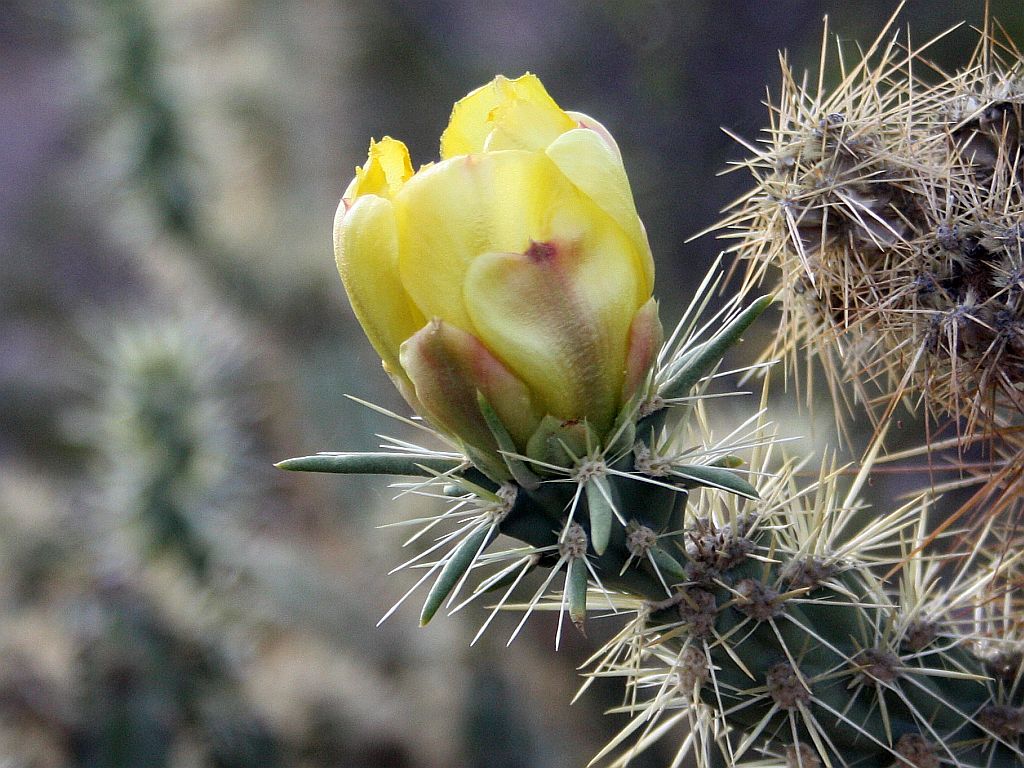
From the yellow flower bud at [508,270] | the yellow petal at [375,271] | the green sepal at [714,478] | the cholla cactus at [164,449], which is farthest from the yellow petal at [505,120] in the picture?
the cholla cactus at [164,449]

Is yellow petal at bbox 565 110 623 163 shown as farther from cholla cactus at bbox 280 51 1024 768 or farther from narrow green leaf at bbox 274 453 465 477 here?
narrow green leaf at bbox 274 453 465 477

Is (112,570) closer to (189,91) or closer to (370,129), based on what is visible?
(189,91)

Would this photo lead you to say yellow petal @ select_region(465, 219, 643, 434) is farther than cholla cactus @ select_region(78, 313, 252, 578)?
No

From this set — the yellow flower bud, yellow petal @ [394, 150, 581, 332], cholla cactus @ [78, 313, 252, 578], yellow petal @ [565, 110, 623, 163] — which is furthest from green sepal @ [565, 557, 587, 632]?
cholla cactus @ [78, 313, 252, 578]

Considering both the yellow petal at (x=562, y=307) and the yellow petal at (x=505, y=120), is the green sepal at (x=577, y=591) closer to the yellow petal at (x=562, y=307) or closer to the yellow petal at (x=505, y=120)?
the yellow petal at (x=562, y=307)

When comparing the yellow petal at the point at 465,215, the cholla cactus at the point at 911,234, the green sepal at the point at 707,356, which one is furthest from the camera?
the cholla cactus at the point at 911,234
